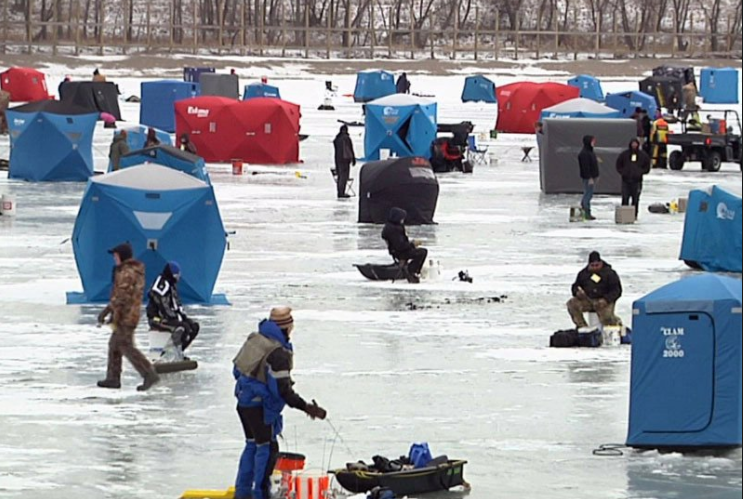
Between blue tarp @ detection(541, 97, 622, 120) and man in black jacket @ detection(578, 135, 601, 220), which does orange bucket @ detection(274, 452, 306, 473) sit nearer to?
man in black jacket @ detection(578, 135, 601, 220)

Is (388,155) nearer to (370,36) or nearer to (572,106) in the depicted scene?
(572,106)

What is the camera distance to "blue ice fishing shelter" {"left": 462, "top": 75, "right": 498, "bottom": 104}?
80.7 metres

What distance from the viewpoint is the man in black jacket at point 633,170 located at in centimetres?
→ 3519

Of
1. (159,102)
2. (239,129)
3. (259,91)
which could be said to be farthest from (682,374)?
(259,91)

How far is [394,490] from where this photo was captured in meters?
14.0

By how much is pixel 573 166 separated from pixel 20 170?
12.0 meters

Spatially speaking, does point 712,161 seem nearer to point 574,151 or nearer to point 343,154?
point 574,151

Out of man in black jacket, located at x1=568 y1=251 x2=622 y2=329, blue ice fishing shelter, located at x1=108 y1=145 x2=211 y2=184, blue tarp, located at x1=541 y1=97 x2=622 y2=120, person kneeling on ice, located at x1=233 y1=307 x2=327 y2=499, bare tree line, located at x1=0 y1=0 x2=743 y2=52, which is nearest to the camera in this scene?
person kneeling on ice, located at x1=233 y1=307 x2=327 y2=499

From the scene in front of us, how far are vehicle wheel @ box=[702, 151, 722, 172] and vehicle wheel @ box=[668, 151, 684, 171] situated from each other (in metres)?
0.58

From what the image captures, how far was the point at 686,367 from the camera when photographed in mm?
15242

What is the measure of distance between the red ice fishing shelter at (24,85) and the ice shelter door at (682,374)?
56409mm

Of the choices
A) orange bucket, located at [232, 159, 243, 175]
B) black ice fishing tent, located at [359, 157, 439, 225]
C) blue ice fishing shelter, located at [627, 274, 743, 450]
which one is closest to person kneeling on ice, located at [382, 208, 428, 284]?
black ice fishing tent, located at [359, 157, 439, 225]

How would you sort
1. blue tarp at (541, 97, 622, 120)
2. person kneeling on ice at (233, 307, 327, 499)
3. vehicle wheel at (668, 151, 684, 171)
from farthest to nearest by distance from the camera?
vehicle wheel at (668, 151, 684, 171), blue tarp at (541, 97, 622, 120), person kneeling on ice at (233, 307, 327, 499)

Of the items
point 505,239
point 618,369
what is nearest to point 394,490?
point 618,369
